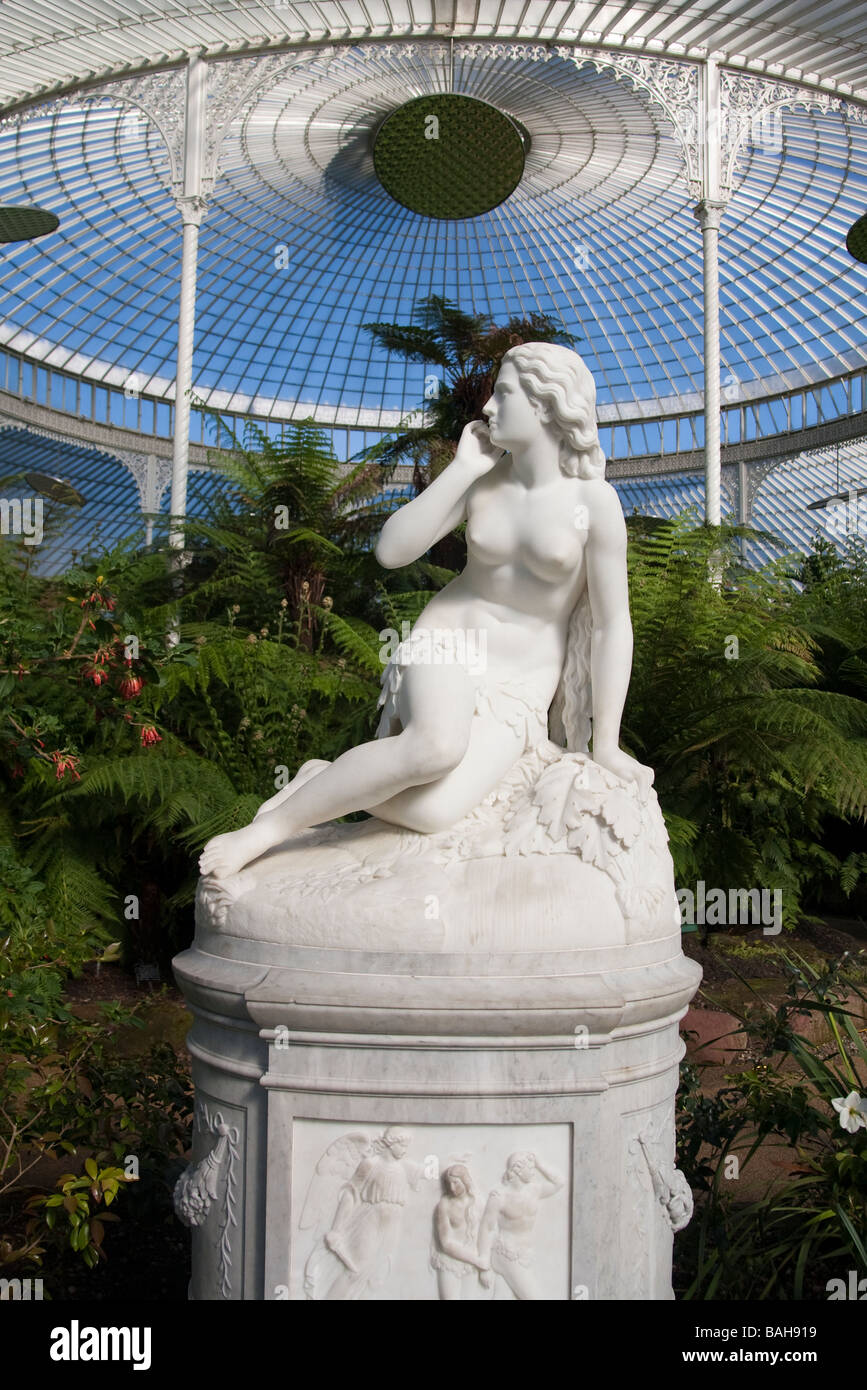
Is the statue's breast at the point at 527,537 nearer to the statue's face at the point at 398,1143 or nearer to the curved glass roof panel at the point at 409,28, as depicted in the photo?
the statue's face at the point at 398,1143

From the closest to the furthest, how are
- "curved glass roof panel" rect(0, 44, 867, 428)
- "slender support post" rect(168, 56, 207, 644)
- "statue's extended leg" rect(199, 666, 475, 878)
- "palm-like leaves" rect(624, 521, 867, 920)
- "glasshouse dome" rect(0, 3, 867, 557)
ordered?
1. "statue's extended leg" rect(199, 666, 475, 878)
2. "palm-like leaves" rect(624, 521, 867, 920)
3. "slender support post" rect(168, 56, 207, 644)
4. "glasshouse dome" rect(0, 3, 867, 557)
5. "curved glass roof panel" rect(0, 44, 867, 428)

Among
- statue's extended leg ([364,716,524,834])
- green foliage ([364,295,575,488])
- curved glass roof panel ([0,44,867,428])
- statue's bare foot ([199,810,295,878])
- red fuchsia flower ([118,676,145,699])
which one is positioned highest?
curved glass roof panel ([0,44,867,428])

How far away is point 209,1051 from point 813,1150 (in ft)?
7.73

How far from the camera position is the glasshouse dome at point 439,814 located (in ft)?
7.50

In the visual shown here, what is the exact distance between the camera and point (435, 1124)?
2260mm

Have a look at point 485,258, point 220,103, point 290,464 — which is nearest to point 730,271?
point 485,258

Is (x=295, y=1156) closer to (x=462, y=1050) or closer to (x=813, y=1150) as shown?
(x=462, y=1050)

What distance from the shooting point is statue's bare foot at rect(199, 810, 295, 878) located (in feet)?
8.52

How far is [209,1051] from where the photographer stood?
8.22 feet

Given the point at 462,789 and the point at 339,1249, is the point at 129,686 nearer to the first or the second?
the point at 462,789

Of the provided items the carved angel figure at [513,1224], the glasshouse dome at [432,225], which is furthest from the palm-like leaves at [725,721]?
the glasshouse dome at [432,225]

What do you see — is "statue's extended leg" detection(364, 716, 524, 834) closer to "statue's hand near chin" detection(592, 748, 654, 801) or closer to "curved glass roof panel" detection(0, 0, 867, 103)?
"statue's hand near chin" detection(592, 748, 654, 801)

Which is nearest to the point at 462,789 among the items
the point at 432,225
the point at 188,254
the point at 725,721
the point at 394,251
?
the point at 725,721

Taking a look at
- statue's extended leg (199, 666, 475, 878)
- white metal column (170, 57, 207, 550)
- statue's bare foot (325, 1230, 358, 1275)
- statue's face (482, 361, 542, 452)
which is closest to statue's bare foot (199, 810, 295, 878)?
statue's extended leg (199, 666, 475, 878)
